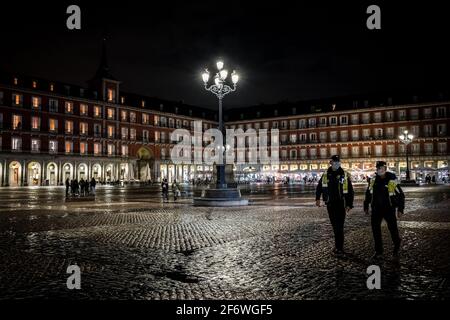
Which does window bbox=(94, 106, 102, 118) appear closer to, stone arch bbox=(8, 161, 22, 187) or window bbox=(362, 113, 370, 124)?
stone arch bbox=(8, 161, 22, 187)

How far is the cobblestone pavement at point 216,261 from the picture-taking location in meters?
5.08

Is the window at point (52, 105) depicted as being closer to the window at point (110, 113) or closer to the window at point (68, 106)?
the window at point (68, 106)

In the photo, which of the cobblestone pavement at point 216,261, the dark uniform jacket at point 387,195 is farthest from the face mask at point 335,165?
the cobblestone pavement at point 216,261

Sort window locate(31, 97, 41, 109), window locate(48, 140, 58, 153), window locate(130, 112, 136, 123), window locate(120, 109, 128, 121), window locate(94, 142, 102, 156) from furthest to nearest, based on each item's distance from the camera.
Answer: window locate(130, 112, 136, 123)
window locate(120, 109, 128, 121)
window locate(94, 142, 102, 156)
window locate(48, 140, 58, 153)
window locate(31, 97, 41, 109)

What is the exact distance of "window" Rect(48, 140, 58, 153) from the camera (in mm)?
56781

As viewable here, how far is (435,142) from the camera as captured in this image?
216ft

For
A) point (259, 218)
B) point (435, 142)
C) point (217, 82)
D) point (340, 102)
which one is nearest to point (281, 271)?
point (259, 218)

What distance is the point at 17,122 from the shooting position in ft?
175

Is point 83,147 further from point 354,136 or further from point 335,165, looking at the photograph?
point 335,165

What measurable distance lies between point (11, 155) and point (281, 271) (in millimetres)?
53821

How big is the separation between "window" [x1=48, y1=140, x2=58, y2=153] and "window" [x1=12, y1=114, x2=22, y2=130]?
4.62m

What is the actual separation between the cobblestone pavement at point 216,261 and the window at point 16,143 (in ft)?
153

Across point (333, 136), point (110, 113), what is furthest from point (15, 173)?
point (333, 136)

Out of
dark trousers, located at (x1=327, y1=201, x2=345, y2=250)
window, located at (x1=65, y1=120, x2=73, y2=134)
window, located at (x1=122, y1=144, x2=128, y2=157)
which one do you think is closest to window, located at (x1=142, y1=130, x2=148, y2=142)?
window, located at (x1=122, y1=144, x2=128, y2=157)
